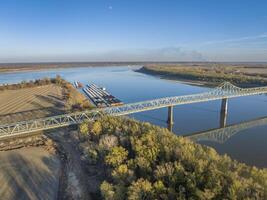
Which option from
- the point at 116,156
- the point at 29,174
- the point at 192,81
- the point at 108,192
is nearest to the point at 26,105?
the point at 29,174

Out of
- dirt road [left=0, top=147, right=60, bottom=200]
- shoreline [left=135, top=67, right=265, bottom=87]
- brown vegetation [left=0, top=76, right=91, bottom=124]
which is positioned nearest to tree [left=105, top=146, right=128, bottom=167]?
dirt road [left=0, top=147, right=60, bottom=200]

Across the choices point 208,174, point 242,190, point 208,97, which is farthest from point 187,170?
point 208,97

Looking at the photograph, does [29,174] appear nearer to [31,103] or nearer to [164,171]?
[164,171]

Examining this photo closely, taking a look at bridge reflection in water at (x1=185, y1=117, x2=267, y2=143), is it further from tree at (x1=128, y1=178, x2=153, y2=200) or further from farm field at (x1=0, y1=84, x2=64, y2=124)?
farm field at (x1=0, y1=84, x2=64, y2=124)

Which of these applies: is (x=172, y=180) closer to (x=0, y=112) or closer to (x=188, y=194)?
(x=188, y=194)

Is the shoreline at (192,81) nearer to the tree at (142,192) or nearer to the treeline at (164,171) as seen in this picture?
the treeline at (164,171)

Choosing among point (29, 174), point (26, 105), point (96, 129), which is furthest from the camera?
point (26, 105)
